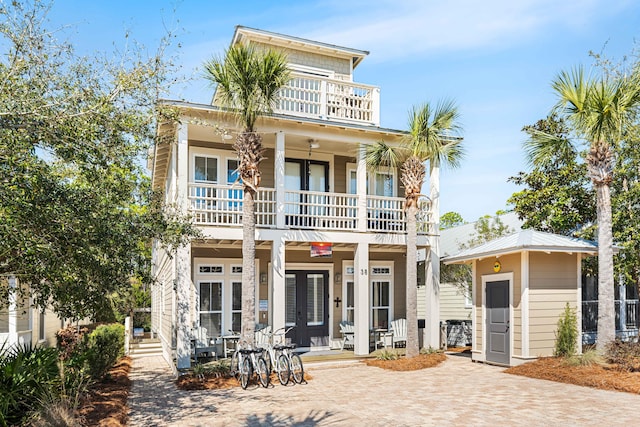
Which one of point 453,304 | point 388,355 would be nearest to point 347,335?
point 388,355

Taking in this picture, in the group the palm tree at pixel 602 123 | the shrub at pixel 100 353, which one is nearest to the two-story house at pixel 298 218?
the shrub at pixel 100 353

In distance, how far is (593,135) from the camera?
1209 cm

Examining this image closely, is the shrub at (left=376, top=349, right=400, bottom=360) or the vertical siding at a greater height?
the vertical siding

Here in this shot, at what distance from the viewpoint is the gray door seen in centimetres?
1334

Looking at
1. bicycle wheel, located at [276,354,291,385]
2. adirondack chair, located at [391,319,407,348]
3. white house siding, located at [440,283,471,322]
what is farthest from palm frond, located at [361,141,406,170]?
white house siding, located at [440,283,471,322]

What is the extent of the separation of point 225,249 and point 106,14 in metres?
8.79

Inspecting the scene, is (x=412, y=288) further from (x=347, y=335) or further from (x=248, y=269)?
(x=248, y=269)

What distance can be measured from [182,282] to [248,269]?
1651 mm

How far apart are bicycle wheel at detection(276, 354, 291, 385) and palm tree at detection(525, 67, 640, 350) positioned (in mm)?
6996

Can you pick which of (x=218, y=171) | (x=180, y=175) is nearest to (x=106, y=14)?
(x=180, y=175)

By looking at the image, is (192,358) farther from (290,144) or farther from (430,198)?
(430,198)

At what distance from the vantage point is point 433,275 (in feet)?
51.5

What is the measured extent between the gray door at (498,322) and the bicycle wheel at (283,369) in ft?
18.3

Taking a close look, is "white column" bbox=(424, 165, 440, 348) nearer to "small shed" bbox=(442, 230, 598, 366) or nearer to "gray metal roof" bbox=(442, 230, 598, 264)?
"gray metal roof" bbox=(442, 230, 598, 264)
